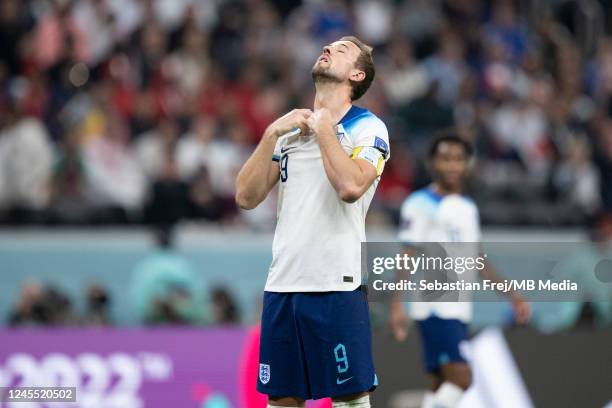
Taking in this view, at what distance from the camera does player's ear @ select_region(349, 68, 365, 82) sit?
6.14 meters

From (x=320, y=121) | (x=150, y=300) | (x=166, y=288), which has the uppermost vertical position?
(x=320, y=121)

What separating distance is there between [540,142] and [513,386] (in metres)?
6.04

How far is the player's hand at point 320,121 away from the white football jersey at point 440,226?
3162 mm

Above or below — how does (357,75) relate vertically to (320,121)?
Result: above

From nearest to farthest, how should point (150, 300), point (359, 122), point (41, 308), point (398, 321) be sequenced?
point (359, 122), point (398, 321), point (41, 308), point (150, 300)

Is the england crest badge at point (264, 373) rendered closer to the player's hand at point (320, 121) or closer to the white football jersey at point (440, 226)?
the player's hand at point (320, 121)

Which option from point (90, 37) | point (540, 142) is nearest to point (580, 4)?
point (540, 142)

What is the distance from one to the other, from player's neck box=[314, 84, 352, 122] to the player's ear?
84 millimetres

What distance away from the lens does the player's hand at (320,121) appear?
577cm

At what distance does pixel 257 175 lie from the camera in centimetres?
601

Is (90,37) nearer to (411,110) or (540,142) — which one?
(411,110)

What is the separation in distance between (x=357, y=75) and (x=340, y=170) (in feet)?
2.23

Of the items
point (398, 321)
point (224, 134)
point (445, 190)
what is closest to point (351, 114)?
point (398, 321)

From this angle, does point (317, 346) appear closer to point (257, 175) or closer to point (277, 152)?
point (257, 175)
